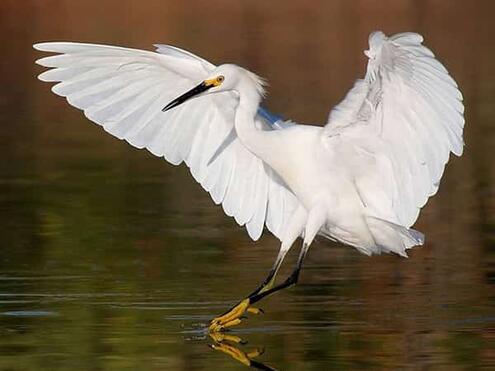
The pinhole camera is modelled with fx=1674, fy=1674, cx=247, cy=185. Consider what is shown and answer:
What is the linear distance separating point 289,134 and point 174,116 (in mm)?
865

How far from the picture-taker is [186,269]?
1179cm

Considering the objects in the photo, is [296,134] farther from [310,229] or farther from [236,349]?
[236,349]

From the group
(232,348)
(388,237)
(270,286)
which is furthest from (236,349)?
(388,237)

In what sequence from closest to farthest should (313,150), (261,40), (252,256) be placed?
(313,150) < (252,256) < (261,40)

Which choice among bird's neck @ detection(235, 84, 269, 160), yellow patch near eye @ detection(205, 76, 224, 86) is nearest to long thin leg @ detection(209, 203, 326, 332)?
bird's neck @ detection(235, 84, 269, 160)

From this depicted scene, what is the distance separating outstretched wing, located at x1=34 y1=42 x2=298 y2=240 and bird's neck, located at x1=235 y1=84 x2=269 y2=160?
32 cm

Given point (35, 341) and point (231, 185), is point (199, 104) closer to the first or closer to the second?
point (231, 185)

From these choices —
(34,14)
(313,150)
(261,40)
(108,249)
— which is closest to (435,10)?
(261,40)

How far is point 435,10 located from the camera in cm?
3278

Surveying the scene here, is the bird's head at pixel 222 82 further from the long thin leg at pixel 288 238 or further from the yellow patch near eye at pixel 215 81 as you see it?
the long thin leg at pixel 288 238

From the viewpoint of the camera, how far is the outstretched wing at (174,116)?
33.9 feet

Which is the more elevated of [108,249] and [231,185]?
[231,185]

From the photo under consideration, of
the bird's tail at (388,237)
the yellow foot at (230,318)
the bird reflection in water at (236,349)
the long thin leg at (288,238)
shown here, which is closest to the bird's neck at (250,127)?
the long thin leg at (288,238)

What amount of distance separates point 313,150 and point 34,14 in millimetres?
23733
